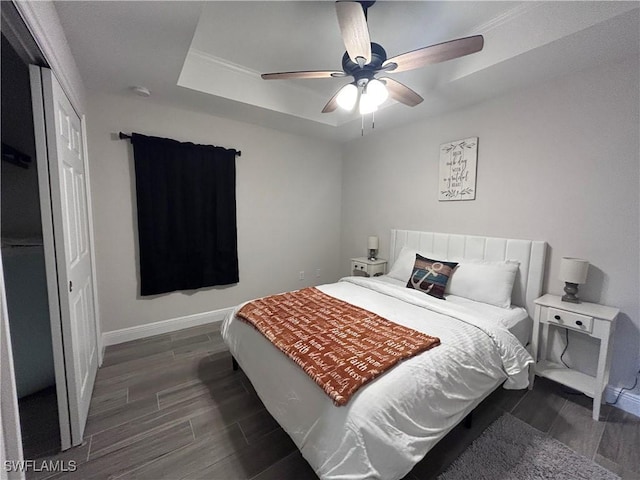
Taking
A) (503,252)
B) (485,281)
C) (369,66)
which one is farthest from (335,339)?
(503,252)

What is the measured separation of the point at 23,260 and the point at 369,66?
2.65m

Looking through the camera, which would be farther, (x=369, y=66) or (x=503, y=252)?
(x=503, y=252)

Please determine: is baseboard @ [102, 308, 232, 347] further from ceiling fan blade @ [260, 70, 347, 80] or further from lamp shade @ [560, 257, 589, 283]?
lamp shade @ [560, 257, 589, 283]

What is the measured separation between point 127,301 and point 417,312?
280 centimetres

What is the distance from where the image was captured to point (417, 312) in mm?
1975

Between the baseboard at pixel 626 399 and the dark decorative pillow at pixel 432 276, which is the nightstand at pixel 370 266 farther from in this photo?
the baseboard at pixel 626 399

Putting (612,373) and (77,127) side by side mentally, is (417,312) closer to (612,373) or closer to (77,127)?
(612,373)

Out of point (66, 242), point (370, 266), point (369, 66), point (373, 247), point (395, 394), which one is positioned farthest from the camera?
point (373, 247)

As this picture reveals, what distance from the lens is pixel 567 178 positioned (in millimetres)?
2078

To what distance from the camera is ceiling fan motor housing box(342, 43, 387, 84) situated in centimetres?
173

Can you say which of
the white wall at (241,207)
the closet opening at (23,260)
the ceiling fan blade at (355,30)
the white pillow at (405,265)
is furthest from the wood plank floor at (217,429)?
the ceiling fan blade at (355,30)

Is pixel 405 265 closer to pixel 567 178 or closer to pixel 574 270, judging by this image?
pixel 574 270

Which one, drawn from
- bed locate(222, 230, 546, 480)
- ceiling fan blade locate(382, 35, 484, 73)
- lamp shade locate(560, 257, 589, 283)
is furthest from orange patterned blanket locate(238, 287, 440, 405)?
ceiling fan blade locate(382, 35, 484, 73)

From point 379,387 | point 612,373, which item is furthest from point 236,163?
point 612,373
